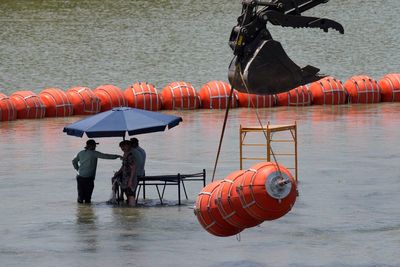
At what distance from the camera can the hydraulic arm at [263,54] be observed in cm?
2575

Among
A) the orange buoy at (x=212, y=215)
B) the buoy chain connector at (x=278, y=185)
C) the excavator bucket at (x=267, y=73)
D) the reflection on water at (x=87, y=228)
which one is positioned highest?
the excavator bucket at (x=267, y=73)

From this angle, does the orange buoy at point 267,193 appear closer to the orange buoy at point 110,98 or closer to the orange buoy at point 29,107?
the orange buoy at point 29,107

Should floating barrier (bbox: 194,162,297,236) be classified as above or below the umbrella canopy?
below

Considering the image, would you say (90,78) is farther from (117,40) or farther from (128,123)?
(128,123)

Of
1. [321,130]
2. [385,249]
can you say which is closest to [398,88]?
[321,130]

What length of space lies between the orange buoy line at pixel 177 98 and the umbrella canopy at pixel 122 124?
61.9 feet

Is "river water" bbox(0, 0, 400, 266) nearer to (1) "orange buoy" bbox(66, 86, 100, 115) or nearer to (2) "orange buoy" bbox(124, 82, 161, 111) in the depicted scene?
(1) "orange buoy" bbox(66, 86, 100, 115)

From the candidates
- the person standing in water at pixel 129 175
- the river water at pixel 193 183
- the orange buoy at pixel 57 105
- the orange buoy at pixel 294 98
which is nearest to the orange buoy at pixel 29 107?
the orange buoy at pixel 57 105

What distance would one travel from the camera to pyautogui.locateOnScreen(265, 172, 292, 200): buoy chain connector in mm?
24781

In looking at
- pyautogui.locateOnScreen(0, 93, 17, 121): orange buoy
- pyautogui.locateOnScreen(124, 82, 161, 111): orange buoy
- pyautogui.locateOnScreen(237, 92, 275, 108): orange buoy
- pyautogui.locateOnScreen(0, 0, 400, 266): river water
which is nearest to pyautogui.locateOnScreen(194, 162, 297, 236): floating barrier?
pyautogui.locateOnScreen(0, 0, 400, 266): river water

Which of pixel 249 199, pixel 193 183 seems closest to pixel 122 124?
pixel 193 183

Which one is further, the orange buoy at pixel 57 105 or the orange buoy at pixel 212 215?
the orange buoy at pixel 57 105

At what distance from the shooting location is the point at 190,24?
339ft

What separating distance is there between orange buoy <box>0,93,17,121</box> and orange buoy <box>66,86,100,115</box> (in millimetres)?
2571
